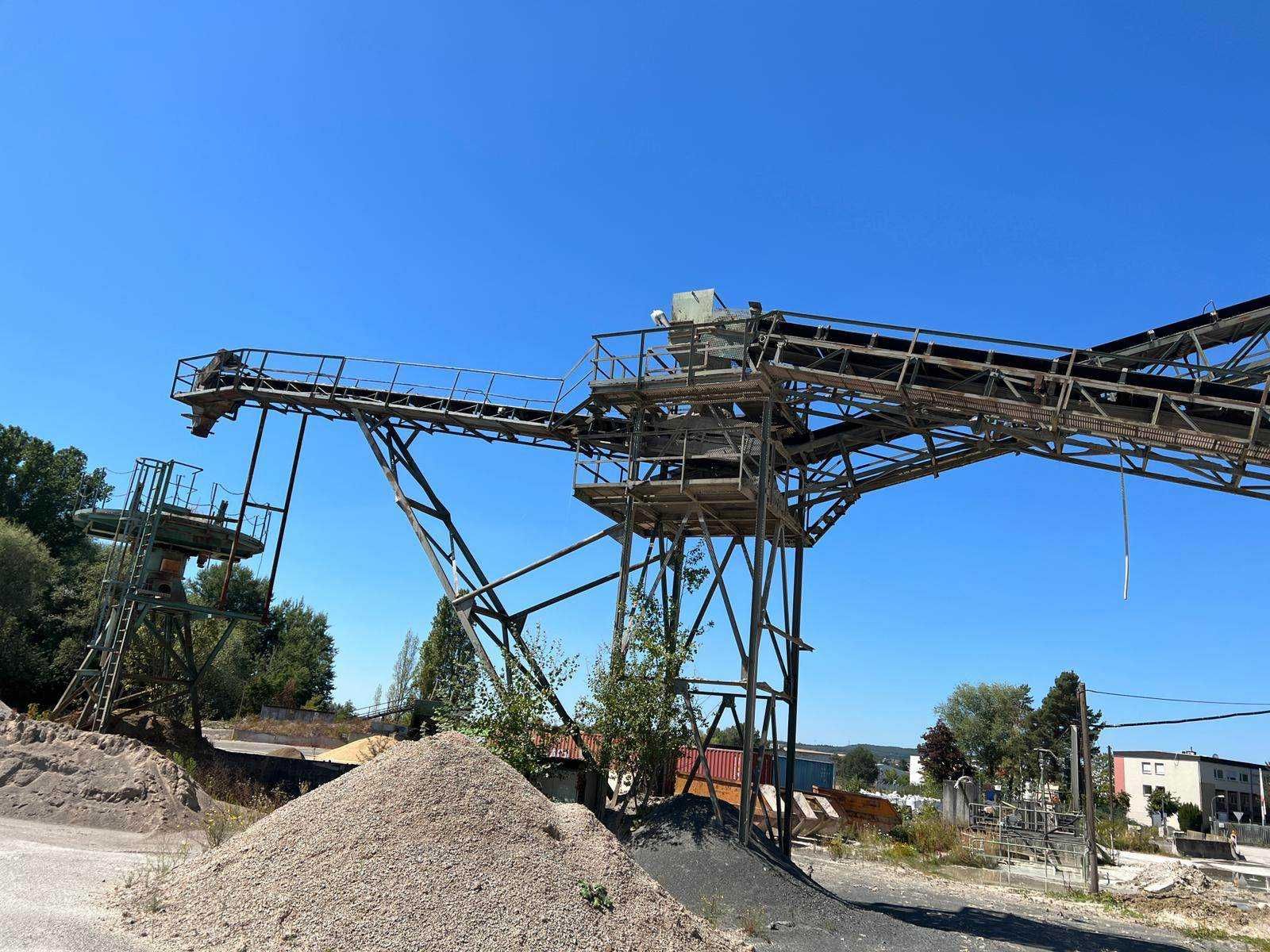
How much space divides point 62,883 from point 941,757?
64.8 metres

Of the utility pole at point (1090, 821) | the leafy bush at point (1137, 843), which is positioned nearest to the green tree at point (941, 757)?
the leafy bush at point (1137, 843)

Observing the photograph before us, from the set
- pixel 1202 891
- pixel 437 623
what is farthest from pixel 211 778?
pixel 437 623

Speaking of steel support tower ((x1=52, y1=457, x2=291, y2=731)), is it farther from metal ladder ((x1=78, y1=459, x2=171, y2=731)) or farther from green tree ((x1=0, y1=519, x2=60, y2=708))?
green tree ((x1=0, y1=519, x2=60, y2=708))

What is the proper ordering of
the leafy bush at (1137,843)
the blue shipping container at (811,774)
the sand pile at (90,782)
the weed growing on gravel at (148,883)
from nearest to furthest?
the weed growing on gravel at (148,883) → the sand pile at (90,782) → the leafy bush at (1137,843) → the blue shipping container at (811,774)

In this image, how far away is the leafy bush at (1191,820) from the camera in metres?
55.1

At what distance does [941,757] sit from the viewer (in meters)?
65.0

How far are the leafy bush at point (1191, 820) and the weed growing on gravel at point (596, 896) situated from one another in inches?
2341

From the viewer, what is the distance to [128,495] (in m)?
22.9

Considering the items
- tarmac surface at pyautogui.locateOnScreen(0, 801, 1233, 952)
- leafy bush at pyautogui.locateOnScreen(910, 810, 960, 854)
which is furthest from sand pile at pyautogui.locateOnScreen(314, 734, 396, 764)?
leafy bush at pyautogui.locateOnScreen(910, 810, 960, 854)

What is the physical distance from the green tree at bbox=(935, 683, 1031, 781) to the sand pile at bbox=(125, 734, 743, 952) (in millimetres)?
62386

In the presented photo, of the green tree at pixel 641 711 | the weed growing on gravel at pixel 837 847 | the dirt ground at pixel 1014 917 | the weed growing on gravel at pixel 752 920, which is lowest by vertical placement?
the weed growing on gravel at pixel 837 847

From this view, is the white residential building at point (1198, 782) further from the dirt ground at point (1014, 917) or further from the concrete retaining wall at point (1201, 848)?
the dirt ground at point (1014, 917)

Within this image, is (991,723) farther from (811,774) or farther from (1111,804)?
(811,774)

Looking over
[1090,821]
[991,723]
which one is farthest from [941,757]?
[1090,821]
